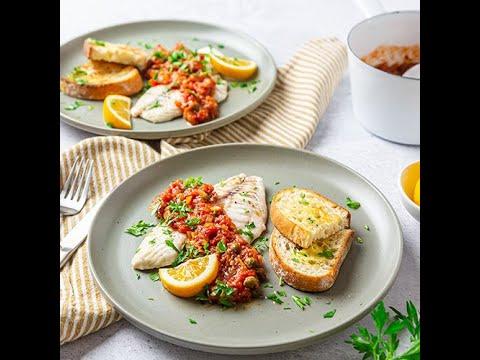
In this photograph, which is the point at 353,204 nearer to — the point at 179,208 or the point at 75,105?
the point at 179,208

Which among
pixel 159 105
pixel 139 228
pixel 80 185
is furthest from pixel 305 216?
pixel 159 105

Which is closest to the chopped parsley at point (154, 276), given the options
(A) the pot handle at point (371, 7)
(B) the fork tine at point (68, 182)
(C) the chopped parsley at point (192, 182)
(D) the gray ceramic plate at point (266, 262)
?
(D) the gray ceramic plate at point (266, 262)

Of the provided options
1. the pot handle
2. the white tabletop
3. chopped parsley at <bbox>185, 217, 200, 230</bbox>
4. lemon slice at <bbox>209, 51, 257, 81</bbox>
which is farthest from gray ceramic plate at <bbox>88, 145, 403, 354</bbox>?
the pot handle

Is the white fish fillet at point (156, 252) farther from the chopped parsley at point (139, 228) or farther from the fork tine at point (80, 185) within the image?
the fork tine at point (80, 185)

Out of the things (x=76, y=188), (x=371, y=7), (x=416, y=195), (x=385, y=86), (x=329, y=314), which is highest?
(x=371, y=7)

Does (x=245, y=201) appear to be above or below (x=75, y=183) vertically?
above

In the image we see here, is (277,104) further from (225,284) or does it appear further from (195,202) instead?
(225,284)

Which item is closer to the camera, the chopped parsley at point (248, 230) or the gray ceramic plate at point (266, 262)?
the gray ceramic plate at point (266, 262)
